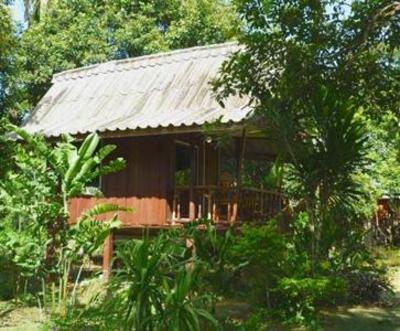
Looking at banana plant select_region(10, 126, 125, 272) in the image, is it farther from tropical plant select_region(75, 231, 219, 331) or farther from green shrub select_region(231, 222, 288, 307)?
tropical plant select_region(75, 231, 219, 331)

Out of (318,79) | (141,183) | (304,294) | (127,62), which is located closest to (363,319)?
(304,294)

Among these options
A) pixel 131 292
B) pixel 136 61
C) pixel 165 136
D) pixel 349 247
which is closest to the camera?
pixel 131 292

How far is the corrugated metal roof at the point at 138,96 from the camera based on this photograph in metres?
12.6

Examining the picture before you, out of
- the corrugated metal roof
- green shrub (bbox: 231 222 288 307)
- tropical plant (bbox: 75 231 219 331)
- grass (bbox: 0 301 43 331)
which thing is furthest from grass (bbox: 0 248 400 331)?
the corrugated metal roof

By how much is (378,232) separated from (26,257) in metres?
16.7

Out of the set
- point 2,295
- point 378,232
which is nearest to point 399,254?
point 378,232

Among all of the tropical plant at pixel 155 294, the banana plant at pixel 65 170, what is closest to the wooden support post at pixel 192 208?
the banana plant at pixel 65 170

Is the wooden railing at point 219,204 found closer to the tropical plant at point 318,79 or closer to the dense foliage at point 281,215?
the dense foliage at point 281,215

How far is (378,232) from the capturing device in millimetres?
23047

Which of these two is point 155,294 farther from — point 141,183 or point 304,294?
point 141,183

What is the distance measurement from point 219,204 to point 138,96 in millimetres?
4482

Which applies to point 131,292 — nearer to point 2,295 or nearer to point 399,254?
point 2,295

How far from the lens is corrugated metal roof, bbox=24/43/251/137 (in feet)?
41.4

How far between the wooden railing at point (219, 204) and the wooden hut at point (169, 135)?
0.8 inches
